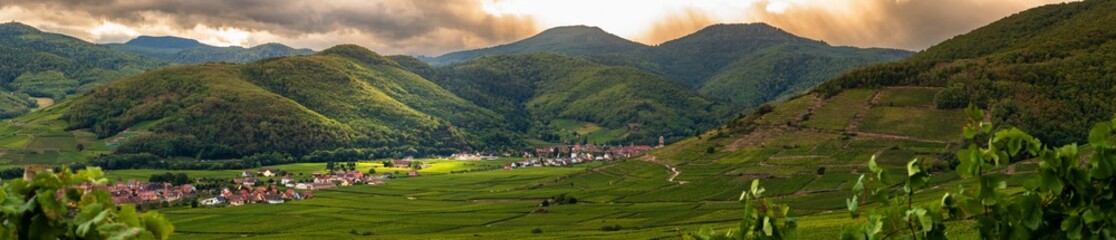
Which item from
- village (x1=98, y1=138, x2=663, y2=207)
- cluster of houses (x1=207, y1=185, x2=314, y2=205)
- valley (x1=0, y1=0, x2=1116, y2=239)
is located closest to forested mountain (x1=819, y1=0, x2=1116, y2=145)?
valley (x1=0, y1=0, x2=1116, y2=239)

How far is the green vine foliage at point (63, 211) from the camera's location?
13.4 ft

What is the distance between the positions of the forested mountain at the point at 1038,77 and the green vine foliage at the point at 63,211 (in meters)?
102

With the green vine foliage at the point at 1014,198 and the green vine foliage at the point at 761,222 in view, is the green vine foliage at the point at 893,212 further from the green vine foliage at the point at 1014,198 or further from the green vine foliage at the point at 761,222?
the green vine foliage at the point at 761,222

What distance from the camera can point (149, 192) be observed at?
112438mm

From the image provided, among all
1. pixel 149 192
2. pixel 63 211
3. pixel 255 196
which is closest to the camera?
pixel 63 211

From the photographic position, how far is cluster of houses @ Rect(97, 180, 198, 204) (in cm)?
10481

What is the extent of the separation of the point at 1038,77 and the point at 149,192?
13666 centimetres

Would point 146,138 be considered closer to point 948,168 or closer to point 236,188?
point 236,188

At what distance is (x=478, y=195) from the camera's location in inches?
4323

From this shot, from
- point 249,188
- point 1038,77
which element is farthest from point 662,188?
point 249,188

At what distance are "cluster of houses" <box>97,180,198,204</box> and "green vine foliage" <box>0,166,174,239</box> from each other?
110262mm

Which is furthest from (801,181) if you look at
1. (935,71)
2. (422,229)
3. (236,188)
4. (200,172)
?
(200,172)

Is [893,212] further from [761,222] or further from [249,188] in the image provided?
[249,188]

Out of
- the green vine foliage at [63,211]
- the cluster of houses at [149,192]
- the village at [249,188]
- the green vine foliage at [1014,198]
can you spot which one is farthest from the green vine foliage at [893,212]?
the cluster of houses at [149,192]
